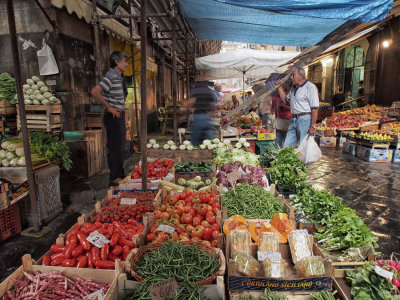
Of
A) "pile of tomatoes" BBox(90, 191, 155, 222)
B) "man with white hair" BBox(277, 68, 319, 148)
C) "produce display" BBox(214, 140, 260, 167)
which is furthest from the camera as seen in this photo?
"produce display" BBox(214, 140, 260, 167)

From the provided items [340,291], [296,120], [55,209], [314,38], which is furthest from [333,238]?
[314,38]

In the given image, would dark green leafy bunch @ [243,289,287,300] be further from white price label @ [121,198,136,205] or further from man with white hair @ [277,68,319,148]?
man with white hair @ [277,68,319,148]

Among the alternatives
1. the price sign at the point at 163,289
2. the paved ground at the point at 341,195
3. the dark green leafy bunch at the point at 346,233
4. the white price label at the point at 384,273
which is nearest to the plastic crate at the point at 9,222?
the paved ground at the point at 341,195

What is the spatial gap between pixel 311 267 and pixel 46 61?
743cm

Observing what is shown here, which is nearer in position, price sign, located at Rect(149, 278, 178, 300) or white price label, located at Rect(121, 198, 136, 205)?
price sign, located at Rect(149, 278, 178, 300)

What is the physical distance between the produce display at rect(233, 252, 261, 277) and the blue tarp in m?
4.22

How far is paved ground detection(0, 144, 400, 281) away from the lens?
147 inches

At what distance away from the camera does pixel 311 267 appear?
2.08 meters

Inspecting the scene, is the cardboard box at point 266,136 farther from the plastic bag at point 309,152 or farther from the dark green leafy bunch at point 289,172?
the dark green leafy bunch at point 289,172

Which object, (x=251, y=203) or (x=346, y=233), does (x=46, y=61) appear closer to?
(x=251, y=203)

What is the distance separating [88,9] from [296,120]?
601 centimetres

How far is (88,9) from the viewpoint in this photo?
277 inches

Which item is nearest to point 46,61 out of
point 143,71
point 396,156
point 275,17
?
point 143,71

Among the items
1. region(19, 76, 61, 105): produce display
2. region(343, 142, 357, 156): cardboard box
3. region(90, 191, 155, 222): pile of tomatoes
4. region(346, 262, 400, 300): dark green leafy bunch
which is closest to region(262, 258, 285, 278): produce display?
region(346, 262, 400, 300): dark green leafy bunch
